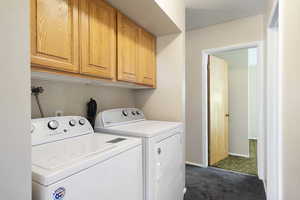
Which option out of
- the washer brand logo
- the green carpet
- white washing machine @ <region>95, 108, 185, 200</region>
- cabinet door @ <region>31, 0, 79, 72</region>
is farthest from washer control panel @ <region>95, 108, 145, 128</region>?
the green carpet

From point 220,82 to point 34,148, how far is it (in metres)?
3.14

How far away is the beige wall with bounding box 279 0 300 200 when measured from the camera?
971 mm

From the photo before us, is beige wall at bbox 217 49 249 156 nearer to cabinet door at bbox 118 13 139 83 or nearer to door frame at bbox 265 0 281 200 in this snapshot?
door frame at bbox 265 0 281 200

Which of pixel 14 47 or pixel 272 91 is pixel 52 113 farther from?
pixel 272 91

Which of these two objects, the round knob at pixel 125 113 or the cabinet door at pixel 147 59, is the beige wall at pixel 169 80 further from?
the round knob at pixel 125 113

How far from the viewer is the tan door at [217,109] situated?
2.95 m

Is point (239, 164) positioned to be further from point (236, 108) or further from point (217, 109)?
point (236, 108)

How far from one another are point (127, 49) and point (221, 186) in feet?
7.12

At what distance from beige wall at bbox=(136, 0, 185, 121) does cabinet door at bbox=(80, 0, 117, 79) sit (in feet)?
2.61

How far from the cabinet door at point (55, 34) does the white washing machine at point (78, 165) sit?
0.42m

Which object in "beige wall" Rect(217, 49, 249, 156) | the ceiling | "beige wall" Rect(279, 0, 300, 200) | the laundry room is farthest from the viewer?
"beige wall" Rect(217, 49, 249, 156)

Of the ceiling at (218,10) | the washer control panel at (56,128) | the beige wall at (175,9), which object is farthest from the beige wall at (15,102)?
the ceiling at (218,10)

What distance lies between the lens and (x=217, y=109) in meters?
3.12

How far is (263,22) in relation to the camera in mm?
2389
